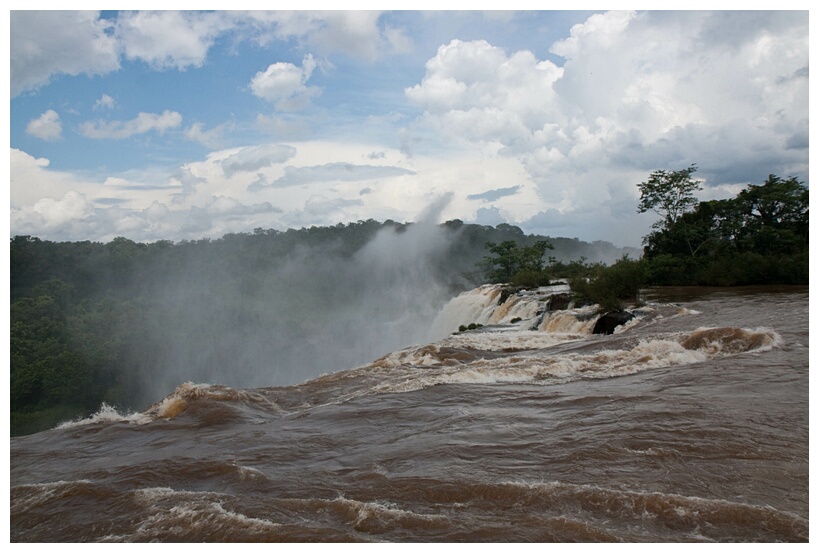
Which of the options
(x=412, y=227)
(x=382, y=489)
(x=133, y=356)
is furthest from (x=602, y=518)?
(x=412, y=227)

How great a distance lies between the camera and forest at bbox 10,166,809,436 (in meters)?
22.4

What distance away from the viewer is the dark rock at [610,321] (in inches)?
518

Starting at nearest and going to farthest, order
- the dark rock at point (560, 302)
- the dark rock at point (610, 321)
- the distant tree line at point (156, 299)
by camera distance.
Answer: the dark rock at point (610, 321) → the dark rock at point (560, 302) → the distant tree line at point (156, 299)

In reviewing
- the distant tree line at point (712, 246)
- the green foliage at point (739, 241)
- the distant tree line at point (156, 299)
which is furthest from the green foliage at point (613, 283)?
the distant tree line at point (156, 299)

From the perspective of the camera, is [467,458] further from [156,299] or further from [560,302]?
[156,299]

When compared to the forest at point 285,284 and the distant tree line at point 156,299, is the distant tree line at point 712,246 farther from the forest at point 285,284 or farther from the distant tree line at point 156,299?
the distant tree line at point 156,299

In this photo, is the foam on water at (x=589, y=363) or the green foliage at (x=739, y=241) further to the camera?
the green foliage at (x=739, y=241)

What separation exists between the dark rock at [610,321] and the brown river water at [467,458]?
397cm

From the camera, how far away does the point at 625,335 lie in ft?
36.2

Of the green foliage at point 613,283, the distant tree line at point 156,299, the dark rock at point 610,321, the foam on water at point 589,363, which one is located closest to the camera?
the foam on water at point 589,363

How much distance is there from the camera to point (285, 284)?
58.6 m

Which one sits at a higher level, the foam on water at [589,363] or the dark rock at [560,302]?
the dark rock at [560,302]

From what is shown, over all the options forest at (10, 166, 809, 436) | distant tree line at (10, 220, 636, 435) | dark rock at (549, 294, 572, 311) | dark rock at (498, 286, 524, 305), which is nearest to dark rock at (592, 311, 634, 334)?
forest at (10, 166, 809, 436)

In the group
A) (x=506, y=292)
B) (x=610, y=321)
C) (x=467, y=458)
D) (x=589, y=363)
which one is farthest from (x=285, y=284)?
(x=467, y=458)
